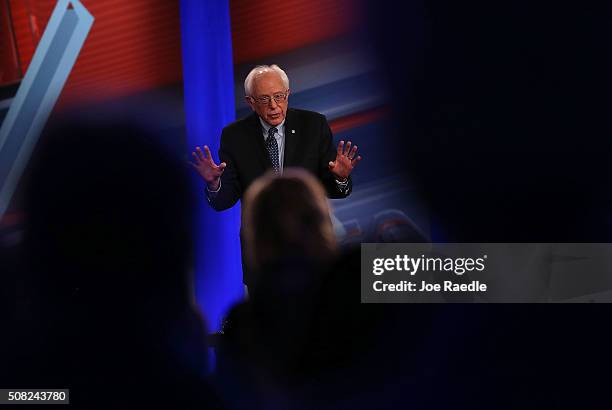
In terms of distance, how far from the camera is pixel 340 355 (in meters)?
Answer: 1.78

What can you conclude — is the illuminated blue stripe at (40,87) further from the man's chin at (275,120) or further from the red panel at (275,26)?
the man's chin at (275,120)

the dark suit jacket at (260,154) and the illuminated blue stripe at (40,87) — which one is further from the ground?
the illuminated blue stripe at (40,87)

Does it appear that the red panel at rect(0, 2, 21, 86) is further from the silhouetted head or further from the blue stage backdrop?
the silhouetted head

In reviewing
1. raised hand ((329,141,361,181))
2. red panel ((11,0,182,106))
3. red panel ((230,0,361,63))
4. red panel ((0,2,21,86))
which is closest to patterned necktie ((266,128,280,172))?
raised hand ((329,141,361,181))

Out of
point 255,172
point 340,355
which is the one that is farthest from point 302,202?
point 255,172

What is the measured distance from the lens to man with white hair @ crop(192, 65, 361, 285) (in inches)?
129

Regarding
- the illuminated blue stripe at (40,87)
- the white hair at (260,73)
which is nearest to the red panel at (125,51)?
the illuminated blue stripe at (40,87)

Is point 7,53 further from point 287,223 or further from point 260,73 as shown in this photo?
point 287,223

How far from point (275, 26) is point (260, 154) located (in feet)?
2.18

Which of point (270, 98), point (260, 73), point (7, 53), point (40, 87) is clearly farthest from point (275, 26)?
point (7, 53)

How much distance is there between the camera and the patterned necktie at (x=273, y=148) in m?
3.34

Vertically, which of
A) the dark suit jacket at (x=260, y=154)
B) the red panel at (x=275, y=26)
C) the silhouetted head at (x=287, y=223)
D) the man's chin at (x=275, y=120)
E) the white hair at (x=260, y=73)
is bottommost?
the silhouetted head at (x=287, y=223)

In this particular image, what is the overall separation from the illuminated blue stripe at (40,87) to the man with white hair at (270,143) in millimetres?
845

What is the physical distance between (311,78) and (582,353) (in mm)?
1761
